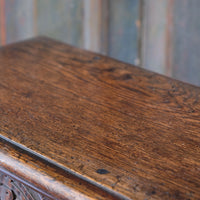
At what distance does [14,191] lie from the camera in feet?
1.90

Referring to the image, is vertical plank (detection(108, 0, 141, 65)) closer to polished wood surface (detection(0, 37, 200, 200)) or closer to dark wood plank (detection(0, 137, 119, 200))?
polished wood surface (detection(0, 37, 200, 200))

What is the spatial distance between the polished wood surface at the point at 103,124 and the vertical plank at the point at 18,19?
652 mm

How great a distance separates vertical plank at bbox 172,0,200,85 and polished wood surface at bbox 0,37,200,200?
57cm

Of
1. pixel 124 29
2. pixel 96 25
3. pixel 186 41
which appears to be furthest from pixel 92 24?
pixel 186 41

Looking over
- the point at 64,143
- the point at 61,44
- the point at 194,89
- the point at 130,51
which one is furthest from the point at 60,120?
the point at 130,51

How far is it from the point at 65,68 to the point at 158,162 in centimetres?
44

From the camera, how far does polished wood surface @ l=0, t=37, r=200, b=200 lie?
49 cm

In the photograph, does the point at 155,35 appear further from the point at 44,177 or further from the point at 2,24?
the point at 44,177

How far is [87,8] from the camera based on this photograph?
1.48 meters

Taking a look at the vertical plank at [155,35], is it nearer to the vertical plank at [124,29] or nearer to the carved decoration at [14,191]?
the vertical plank at [124,29]

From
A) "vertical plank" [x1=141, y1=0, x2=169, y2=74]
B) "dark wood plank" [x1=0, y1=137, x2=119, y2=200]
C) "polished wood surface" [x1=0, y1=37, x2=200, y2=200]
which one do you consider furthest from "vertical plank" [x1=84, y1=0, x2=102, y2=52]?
"dark wood plank" [x1=0, y1=137, x2=119, y2=200]

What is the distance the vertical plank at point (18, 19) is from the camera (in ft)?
4.95

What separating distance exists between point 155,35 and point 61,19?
0.45 metres

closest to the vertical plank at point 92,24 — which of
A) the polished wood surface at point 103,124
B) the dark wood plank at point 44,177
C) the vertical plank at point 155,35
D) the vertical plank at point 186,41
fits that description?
the vertical plank at point 155,35
